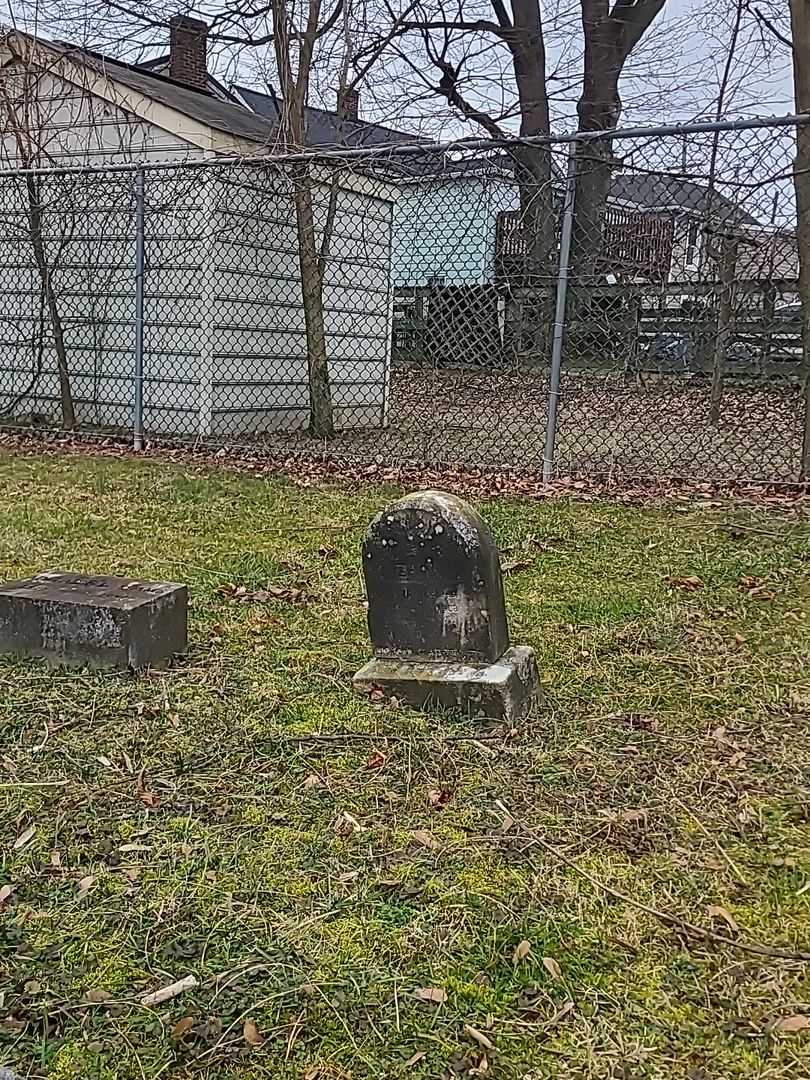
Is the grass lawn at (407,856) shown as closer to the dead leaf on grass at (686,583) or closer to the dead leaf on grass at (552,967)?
the dead leaf on grass at (552,967)

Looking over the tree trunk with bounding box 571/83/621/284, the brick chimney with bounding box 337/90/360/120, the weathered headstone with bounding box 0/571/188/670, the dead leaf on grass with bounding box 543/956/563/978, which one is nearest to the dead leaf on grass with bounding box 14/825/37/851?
the weathered headstone with bounding box 0/571/188/670

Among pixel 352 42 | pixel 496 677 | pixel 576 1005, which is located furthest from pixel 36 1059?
pixel 352 42

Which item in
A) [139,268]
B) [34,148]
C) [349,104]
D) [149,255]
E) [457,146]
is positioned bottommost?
[139,268]

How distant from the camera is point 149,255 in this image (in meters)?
8.54

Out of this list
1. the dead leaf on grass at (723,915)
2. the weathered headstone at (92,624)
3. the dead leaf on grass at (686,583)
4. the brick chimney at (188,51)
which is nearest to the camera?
the dead leaf on grass at (723,915)

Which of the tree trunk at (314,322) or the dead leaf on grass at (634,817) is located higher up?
the tree trunk at (314,322)

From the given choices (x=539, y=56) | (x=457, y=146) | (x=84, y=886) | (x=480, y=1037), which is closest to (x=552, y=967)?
(x=480, y=1037)

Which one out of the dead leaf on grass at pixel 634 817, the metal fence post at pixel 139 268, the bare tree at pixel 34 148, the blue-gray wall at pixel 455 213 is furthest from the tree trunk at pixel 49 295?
the dead leaf on grass at pixel 634 817

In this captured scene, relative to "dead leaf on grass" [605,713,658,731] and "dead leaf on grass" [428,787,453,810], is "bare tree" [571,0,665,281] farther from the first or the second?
"dead leaf on grass" [428,787,453,810]

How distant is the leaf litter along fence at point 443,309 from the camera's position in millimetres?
6379

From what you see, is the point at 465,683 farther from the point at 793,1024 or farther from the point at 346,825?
the point at 793,1024

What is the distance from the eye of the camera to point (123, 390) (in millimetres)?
8945

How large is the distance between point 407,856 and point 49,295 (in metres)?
7.63

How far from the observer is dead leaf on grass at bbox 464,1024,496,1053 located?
1453 millimetres
